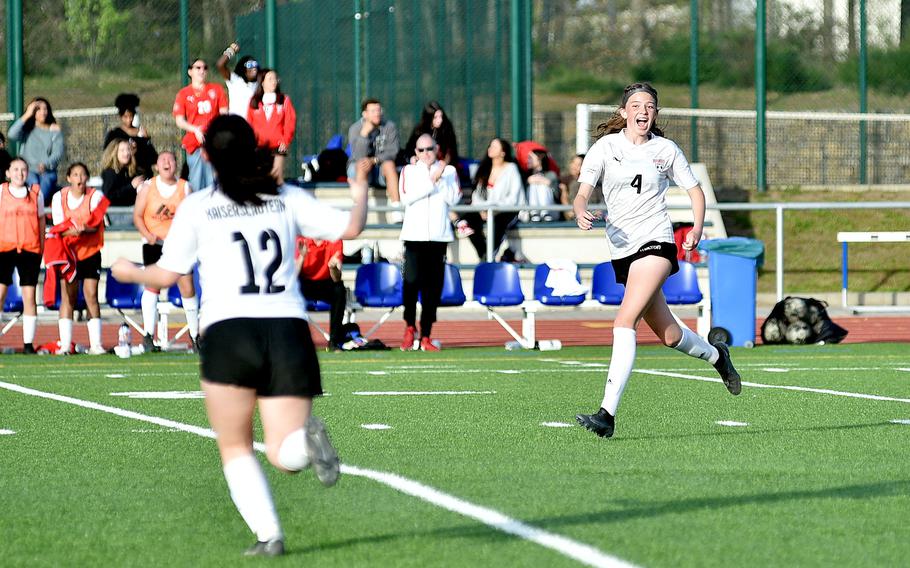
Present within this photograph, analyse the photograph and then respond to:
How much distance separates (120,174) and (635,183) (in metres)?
11.5

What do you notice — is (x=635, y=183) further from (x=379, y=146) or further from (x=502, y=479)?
(x=379, y=146)

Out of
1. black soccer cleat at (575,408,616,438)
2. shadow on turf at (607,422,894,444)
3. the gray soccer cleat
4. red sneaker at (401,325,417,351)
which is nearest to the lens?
the gray soccer cleat

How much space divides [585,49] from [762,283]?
1544 centimetres

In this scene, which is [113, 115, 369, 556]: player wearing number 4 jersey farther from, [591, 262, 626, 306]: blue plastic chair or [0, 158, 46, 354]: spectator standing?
[591, 262, 626, 306]: blue plastic chair

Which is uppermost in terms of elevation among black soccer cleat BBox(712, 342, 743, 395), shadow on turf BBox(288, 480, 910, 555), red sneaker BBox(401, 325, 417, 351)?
black soccer cleat BBox(712, 342, 743, 395)

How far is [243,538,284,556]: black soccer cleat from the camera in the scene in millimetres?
5566

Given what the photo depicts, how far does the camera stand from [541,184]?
869 inches

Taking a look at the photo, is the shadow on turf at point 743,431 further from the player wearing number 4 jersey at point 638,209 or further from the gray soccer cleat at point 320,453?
the gray soccer cleat at point 320,453

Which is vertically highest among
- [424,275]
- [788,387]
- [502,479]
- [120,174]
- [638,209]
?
[120,174]

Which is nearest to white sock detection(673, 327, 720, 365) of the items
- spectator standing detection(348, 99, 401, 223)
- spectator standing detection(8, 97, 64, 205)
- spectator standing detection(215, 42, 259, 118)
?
spectator standing detection(348, 99, 401, 223)

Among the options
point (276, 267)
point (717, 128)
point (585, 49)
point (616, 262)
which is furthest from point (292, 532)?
point (585, 49)

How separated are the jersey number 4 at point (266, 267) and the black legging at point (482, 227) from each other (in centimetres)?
1511

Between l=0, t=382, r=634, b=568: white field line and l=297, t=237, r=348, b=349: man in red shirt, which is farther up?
l=297, t=237, r=348, b=349: man in red shirt

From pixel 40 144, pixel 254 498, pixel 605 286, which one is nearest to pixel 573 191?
pixel 605 286
